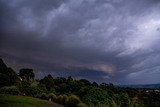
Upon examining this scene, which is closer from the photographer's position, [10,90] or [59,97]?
[10,90]

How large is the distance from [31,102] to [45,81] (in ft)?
168

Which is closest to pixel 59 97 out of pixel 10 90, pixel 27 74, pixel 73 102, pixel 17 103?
pixel 73 102

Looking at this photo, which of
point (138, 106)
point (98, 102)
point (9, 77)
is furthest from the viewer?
point (138, 106)

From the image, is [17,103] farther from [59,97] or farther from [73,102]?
[59,97]

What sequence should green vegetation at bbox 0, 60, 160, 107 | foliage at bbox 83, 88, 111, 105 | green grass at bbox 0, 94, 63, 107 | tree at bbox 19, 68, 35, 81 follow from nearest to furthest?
green grass at bbox 0, 94, 63, 107 → green vegetation at bbox 0, 60, 160, 107 → foliage at bbox 83, 88, 111, 105 → tree at bbox 19, 68, 35, 81

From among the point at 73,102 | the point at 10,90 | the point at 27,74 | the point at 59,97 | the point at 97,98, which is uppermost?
the point at 27,74

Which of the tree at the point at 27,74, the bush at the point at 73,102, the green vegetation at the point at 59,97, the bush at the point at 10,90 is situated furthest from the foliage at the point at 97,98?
the tree at the point at 27,74

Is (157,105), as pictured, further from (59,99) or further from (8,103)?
(8,103)

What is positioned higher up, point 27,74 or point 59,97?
point 27,74

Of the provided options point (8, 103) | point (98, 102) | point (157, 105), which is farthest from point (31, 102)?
point (157, 105)

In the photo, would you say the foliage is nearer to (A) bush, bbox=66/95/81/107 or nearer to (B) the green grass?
(A) bush, bbox=66/95/81/107

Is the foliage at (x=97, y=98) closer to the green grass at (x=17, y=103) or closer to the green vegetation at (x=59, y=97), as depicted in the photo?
the green vegetation at (x=59, y=97)

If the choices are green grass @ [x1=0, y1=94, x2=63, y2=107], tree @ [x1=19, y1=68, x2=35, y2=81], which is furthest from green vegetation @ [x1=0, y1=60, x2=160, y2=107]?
tree @ [x1=19, y1=68, x2=35, y2=81]

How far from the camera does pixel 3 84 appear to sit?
78.5 meters
